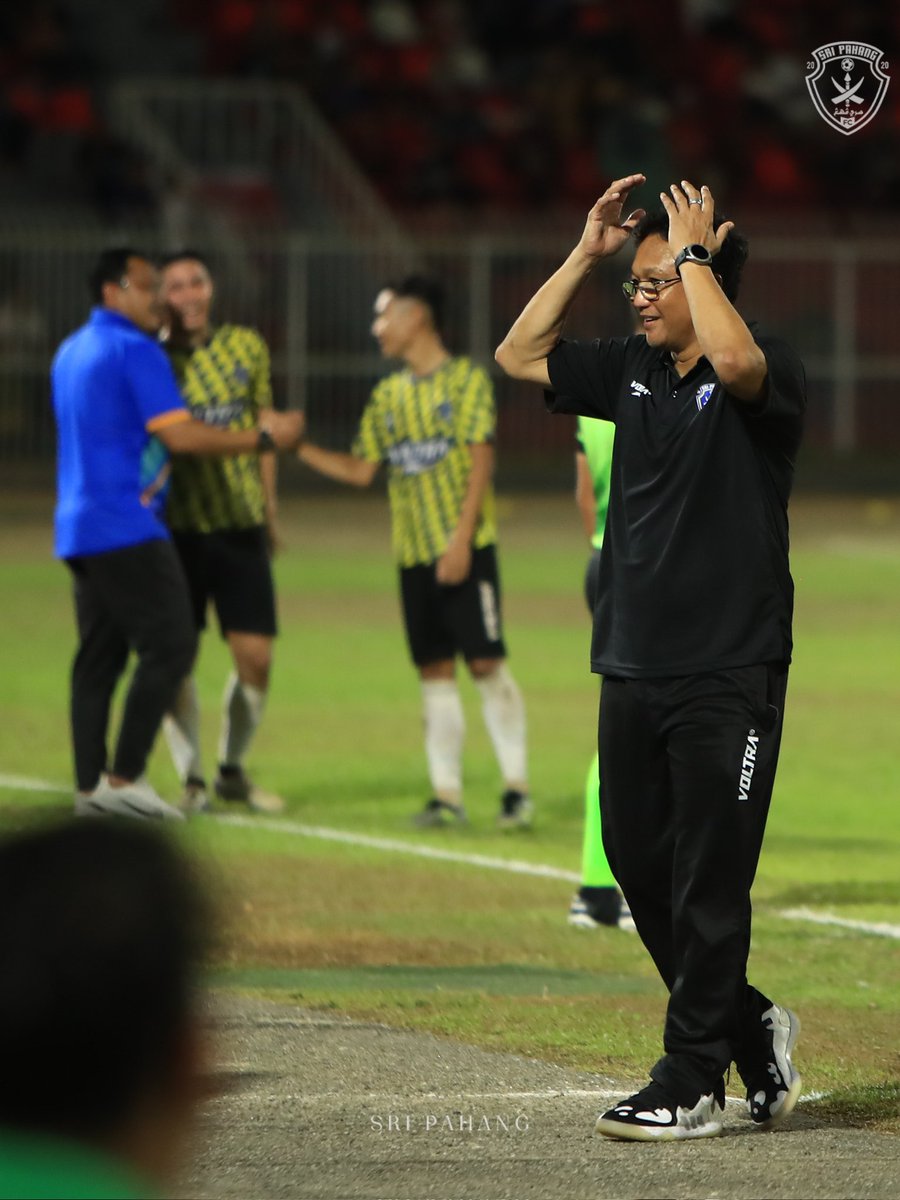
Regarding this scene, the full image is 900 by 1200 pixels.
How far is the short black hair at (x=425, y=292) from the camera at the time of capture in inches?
397

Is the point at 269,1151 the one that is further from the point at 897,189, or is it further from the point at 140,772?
the point at 897,189

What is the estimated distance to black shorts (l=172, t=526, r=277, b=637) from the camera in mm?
10391

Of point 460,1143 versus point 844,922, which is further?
point 844,922

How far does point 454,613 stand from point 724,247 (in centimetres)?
475

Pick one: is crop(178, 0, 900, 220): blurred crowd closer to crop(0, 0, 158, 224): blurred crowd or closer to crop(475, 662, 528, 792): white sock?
crop(0, 0, 158, 224): blurred crowd

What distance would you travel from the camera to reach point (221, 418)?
34.2 feet

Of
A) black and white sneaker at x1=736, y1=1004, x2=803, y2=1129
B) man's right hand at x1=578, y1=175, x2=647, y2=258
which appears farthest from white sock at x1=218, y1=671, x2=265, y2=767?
black and white sneaker at x1=736, y1=1004, x2=803, y2=1129

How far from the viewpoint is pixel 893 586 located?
19906 millimetres

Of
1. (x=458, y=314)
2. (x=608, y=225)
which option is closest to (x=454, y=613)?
(x=608, y=225)

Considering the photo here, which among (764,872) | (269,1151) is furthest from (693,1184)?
(764,872)

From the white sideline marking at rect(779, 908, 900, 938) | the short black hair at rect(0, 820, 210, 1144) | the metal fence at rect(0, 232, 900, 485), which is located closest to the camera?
the short black hair at rect(0, 820, 210, 1144)

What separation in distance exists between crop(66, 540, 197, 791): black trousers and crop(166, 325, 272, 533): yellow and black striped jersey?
979 mm

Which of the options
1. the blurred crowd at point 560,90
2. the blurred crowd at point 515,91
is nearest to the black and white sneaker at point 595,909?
the blurred crowd at point 515,91

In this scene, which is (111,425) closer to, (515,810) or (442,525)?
(442,525)
